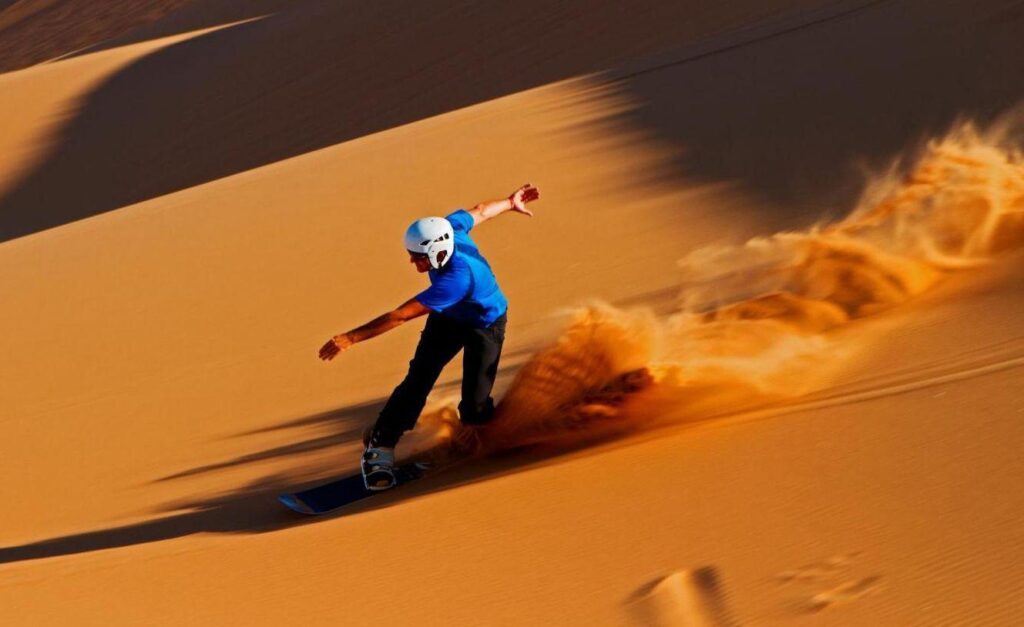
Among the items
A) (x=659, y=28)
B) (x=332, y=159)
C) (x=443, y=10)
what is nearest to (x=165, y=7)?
(x=443, y=10)

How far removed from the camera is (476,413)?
6.67 metres

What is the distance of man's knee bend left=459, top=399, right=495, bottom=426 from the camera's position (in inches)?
262

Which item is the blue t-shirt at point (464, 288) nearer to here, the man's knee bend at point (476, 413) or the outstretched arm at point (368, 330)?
the outstretched arm at point (368, 330)

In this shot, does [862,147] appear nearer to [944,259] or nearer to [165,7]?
[944,259]

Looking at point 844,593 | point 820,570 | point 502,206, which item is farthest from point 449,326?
point 844,593

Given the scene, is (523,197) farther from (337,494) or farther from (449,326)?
(337,494)

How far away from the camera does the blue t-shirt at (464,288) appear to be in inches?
241

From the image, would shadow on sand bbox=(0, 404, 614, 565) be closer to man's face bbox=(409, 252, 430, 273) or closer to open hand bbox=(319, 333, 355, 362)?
open hand bbox=(319, 333, 355, 362)

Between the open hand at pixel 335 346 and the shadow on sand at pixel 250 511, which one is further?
the shadow on sand at pixel 250 511

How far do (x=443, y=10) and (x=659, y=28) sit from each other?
5.39 metres

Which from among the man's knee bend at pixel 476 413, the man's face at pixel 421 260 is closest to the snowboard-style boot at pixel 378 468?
the man's knee bend at pixel 476 413

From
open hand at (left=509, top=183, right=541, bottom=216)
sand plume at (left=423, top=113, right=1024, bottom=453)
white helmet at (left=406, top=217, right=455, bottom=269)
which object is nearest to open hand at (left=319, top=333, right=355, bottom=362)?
white helmet at (left=406, top=217, right=455, bottom=269)

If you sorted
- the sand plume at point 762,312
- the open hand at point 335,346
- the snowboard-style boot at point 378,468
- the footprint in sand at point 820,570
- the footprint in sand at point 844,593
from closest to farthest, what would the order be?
1. the footprint in sand at point 844,593
2. the footprint in sand at point 820,570
3. the open hand at point 335,346
4. the snowboard-style boot at point 378,468
5. the sand plume at point 762,312

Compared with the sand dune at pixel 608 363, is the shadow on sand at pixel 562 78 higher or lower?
higher
